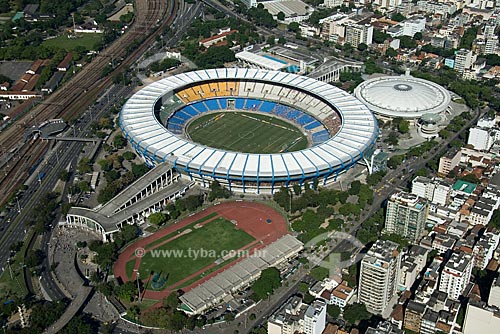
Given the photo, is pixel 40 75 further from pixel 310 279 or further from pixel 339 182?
pixel 310 279

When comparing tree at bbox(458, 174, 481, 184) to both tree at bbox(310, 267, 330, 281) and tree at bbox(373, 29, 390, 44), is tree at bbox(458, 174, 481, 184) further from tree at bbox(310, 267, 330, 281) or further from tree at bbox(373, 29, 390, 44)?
tree at bbox(373, 29, 390, 44)

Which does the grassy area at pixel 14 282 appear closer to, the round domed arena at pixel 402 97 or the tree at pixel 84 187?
the tree at pixel 84 187

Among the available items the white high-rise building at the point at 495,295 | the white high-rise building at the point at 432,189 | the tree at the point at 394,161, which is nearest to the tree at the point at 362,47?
the tree at the point at 394,161

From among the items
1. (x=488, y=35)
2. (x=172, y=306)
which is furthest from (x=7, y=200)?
(x=488, y=35)

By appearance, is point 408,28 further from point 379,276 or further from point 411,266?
point 379,276

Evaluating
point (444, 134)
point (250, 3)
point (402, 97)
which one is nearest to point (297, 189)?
point (444, 134)

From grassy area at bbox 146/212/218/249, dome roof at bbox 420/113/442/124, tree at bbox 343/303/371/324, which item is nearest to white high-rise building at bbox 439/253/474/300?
tree at bbox 343/303/371/324
